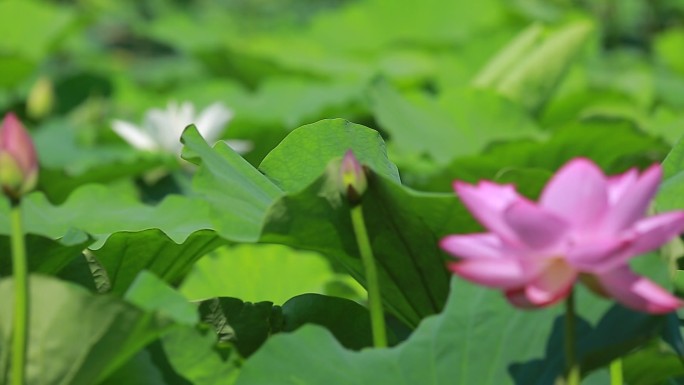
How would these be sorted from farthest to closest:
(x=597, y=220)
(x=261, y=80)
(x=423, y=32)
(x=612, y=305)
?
(x=423, y=32)
(x=261, y=80)
(x=612, y=305)
(x=597, y=220)

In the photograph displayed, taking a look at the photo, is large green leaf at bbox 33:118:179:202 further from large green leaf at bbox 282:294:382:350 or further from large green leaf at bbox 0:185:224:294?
large green leaf at bbox 282:294:382:350

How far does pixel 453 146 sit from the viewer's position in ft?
6.26

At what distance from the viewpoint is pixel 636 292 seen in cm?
54

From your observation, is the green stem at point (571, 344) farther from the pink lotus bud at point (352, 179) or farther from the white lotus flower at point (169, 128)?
the white lotus flower at point (169, 128)

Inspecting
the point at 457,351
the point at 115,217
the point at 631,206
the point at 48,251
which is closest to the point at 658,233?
the point at 631,206

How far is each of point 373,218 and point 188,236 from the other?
0.43 ft

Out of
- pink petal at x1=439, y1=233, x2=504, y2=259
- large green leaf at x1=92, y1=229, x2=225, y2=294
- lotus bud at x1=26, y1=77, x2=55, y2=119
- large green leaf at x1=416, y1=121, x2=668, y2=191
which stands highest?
pink petal at x1=439, y1=233, x2=504, y2=259

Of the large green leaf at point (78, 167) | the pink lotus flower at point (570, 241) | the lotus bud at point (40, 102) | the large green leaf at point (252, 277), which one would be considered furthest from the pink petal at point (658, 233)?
the lotus bud at point (40, 102)

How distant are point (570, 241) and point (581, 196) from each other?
2cm

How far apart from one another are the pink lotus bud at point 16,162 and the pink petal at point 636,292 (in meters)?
0.29

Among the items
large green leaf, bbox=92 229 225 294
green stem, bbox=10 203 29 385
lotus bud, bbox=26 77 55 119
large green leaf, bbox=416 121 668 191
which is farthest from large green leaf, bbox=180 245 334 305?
lotus bud, bbox=26 77 55 119

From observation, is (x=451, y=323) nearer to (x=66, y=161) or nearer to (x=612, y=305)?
(x=612, y=305)

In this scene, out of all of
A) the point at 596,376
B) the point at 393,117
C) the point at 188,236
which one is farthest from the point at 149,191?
the point at 596,376

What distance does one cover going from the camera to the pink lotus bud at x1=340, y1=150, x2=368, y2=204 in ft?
2.26
